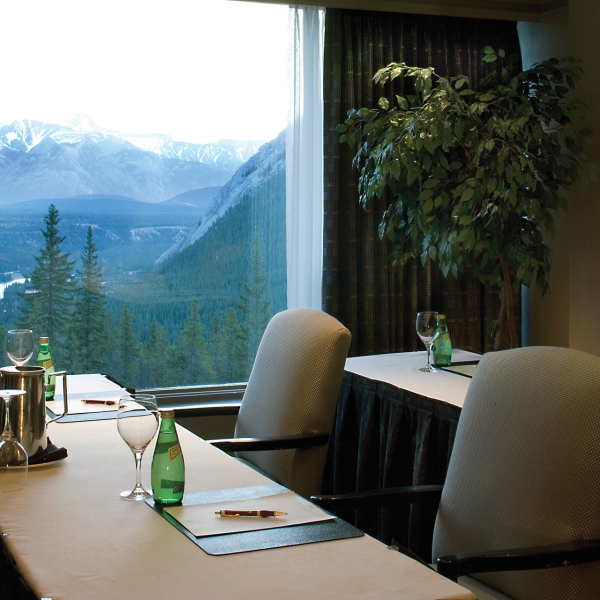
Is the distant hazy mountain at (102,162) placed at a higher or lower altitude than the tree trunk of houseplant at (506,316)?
higher

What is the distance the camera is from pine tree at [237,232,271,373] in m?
4.53

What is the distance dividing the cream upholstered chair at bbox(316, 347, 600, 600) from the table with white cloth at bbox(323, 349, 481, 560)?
24.1 inches

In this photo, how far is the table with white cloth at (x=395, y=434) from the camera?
266 centimetres

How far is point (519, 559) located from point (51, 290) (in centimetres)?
306

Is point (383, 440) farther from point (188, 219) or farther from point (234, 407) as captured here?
point (188, 219)

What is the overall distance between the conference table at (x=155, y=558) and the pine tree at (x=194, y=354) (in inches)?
101

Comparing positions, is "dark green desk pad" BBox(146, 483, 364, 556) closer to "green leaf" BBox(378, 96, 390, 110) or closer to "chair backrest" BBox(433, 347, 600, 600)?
"chair backrest" BBox(433, 347, 600, 600)

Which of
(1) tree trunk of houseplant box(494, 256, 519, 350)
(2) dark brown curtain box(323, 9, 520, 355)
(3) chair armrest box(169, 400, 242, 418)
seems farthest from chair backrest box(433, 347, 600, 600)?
(2) dark brown curtain box(323, 9, 520, 355)

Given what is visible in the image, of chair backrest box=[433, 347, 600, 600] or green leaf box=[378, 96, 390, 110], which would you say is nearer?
chair backrest box=[433, 347, 600, 600]

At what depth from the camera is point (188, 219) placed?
4.47 meters

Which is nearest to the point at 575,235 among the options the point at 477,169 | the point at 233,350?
the point at 477,169

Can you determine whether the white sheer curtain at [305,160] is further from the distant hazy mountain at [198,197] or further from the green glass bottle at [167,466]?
the green glass bottle at [167,466]

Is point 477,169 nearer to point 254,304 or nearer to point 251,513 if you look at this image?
point 254,304

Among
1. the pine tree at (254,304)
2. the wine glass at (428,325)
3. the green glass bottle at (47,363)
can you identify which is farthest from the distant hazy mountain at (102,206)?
the wine glass at (428,325)
